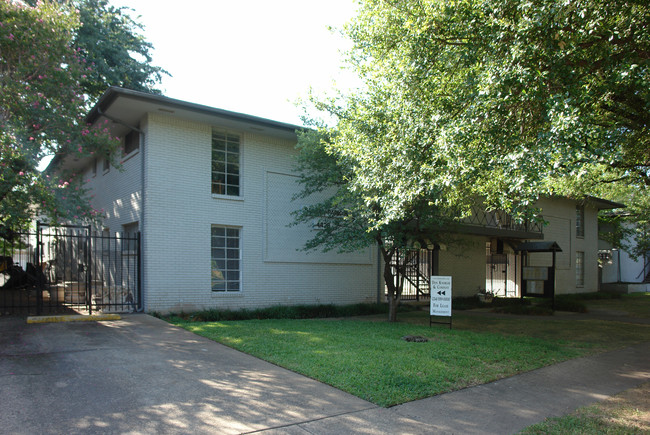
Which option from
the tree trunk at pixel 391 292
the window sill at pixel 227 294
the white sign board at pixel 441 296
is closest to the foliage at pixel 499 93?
the white sign board at pixel 441 296

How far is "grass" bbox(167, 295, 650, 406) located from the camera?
249 inches

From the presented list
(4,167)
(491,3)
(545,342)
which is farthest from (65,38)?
(545,342)

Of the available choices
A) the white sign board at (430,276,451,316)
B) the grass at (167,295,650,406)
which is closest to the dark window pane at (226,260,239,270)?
the grass at (167,295,650,406)

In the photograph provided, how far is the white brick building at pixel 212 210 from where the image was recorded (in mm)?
12156

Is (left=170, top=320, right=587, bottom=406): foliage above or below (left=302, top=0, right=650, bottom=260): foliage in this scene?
below

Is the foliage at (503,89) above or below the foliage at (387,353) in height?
above

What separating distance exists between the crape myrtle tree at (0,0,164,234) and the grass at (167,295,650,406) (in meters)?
3.90

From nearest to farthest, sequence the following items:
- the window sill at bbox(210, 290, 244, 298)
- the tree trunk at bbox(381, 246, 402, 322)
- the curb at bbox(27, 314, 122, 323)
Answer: the curb at bbox(27, 314, 122, 323)
the tree trunk at bbox(381, 246, 402, 322)
the window sill at bbox(210, 290, 244, 298)

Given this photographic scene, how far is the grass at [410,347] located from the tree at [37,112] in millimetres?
3890

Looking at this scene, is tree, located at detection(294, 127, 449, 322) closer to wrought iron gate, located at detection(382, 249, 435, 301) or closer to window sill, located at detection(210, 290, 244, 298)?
window sill, located at detection(210, 290, 244, 298)

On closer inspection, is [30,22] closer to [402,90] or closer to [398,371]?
[402,90]

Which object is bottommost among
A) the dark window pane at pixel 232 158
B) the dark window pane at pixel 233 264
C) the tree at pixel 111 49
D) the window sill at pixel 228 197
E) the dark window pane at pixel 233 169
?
the dark window pane at pixel 233 264

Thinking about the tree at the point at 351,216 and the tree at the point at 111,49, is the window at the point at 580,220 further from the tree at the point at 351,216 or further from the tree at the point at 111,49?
the tree at the point at 111,49

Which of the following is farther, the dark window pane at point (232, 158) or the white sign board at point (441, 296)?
the dark window pane at point (232, 158)
